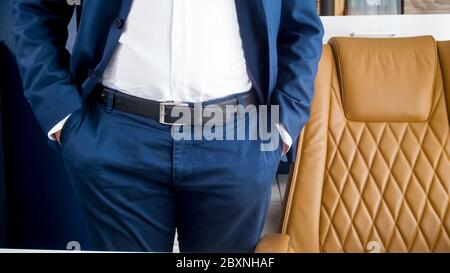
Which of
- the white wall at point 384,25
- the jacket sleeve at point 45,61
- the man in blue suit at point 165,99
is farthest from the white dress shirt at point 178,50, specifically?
the white wall at point 384,25

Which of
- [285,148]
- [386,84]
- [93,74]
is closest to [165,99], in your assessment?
[93,74]

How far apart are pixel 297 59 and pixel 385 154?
0.98ft

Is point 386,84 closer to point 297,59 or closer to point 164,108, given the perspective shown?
point 297,59

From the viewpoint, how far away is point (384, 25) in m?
1.03

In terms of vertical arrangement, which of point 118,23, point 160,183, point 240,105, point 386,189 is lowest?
point 386,189

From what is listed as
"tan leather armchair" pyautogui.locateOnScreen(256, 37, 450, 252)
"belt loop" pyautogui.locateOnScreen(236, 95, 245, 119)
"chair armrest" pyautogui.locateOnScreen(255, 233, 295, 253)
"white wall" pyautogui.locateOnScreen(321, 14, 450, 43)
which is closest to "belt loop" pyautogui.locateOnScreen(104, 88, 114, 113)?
"belt loop" pyautogui.locateOnScreen(236, 95, 245, 119)

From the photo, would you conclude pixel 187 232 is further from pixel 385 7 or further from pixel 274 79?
pixel 385 7

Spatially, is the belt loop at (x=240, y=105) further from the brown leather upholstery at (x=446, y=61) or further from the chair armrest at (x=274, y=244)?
the brown leather upholstery at (x=446, y=61)

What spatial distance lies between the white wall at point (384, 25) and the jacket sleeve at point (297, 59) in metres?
0.31

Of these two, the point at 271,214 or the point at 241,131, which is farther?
the point at 271,214

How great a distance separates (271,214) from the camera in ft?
2.91

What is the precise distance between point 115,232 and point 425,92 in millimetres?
643

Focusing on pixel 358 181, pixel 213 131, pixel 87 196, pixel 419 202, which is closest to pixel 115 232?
pixel 87 196

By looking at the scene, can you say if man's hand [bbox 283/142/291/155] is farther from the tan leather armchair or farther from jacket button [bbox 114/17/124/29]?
jacket button [bbox 114/17/124/29]
